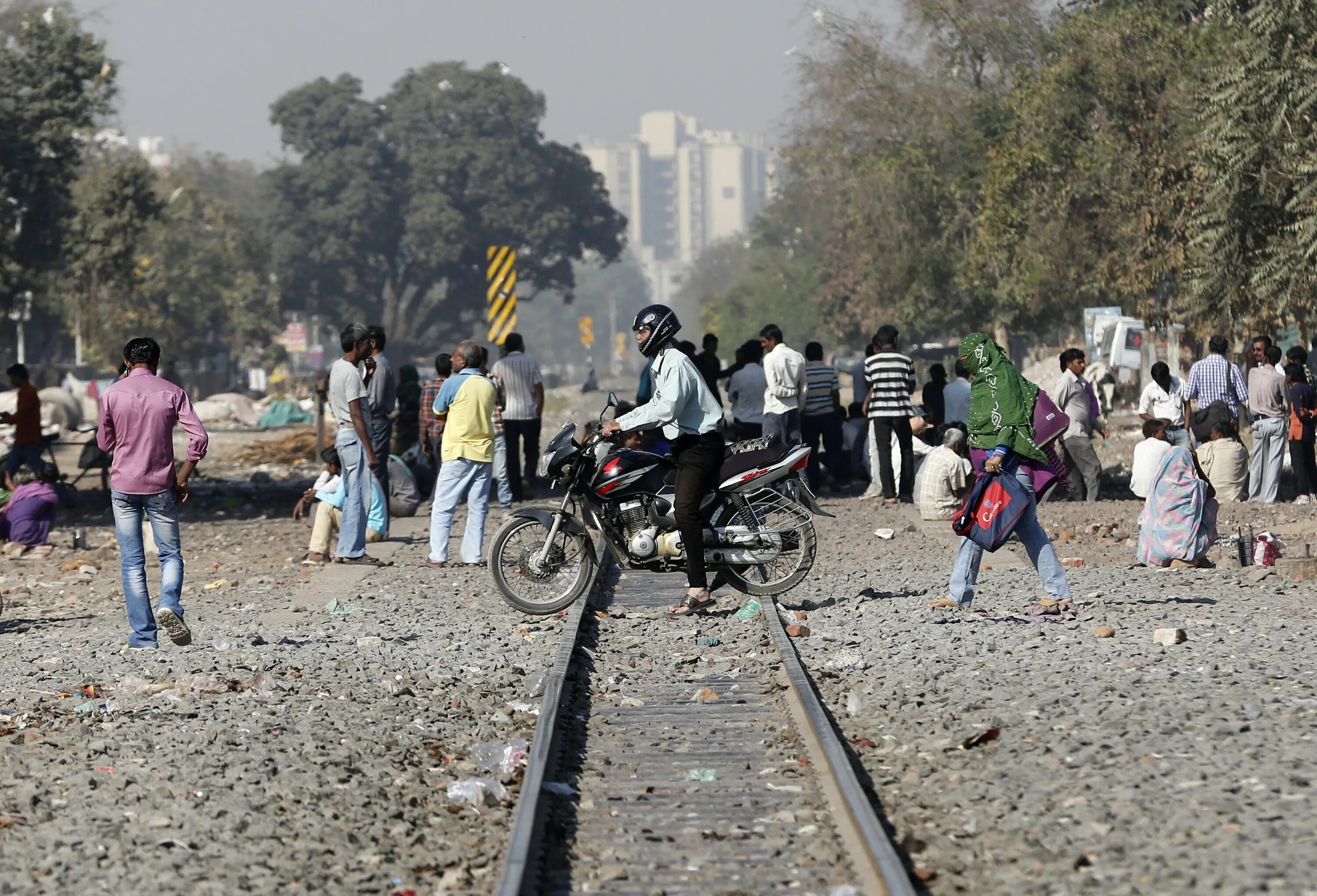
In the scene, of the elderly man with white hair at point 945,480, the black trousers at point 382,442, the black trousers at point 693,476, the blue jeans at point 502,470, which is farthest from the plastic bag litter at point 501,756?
the blue jeans at point 502,470

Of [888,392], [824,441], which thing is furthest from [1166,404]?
[824,441]

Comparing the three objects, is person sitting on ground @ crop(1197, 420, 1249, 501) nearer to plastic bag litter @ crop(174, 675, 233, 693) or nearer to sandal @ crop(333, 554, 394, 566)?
sandal @ crop(333, 554, 394, 566)

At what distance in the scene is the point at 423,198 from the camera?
3435 inches

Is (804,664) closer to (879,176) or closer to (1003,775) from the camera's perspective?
(1003,775)

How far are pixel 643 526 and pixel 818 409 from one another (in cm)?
974

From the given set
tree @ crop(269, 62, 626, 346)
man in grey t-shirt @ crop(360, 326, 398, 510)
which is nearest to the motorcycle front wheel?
man in grey t-shirt @ crop(360, 326, 398, 510)

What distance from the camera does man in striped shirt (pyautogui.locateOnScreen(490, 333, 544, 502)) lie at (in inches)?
742

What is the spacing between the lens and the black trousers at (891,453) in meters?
19.0

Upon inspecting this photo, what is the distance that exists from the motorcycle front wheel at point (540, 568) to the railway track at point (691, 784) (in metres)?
1.27

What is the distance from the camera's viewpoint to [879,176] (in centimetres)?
4588

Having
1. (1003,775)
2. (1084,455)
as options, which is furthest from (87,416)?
(1003,775)

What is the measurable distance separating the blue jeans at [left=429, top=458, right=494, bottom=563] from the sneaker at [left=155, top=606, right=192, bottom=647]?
4070mm

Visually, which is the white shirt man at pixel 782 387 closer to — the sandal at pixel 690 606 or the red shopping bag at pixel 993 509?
the sandal at pixel 690 606

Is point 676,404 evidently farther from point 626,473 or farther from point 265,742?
point 265,742
